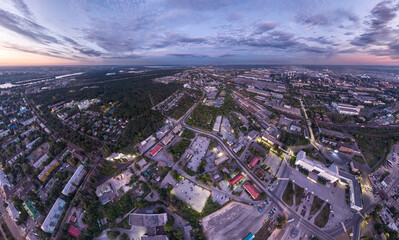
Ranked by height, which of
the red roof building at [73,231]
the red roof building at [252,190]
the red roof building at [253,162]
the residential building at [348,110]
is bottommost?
the red roof building at [73,231]

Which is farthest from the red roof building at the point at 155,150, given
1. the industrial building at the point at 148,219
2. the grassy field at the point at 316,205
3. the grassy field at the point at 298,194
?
the grassy field at the point at 316,205

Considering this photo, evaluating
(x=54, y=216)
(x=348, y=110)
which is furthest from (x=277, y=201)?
(x=348, y=110)

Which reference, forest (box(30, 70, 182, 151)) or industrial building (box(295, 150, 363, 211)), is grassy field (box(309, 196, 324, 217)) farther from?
forest (box(30, 70, 182, 151))

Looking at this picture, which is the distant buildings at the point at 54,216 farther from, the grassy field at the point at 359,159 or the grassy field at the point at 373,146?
the grassy field at the point at 373,146

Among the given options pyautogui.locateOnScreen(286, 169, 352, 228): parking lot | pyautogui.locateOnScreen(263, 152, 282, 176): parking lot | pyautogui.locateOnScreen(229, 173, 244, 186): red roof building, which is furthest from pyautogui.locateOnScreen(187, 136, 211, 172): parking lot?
pyautogui.locateOnScreen(286, 169, 352, 228): parking lot

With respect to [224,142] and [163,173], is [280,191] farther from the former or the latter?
[163,173]

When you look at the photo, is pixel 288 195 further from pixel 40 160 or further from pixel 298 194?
pixel 40 160
